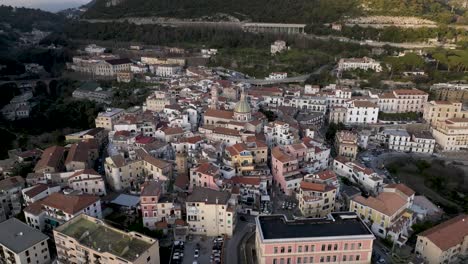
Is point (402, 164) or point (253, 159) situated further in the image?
point (402, 164)

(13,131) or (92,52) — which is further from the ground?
(92,52)

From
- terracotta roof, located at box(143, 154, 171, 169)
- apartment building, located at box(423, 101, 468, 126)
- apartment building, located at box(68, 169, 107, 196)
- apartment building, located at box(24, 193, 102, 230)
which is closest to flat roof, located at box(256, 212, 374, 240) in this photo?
terracotta roof, located at box(143, 154, 171, 169)

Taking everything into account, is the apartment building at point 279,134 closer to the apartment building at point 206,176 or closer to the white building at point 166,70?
the apartment building at point 206,176

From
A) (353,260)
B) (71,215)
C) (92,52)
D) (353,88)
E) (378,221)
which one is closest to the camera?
(353,260)

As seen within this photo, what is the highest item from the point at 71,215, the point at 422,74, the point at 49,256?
the point at 422,74

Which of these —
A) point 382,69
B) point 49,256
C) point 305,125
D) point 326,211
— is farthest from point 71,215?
point 382,69

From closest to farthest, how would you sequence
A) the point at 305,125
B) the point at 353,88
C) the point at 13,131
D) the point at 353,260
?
the point at 353,260, the point at 305,125, the point at 13,131, the point at 353,88

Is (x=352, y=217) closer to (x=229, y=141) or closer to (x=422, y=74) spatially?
(x=229, y=141)
